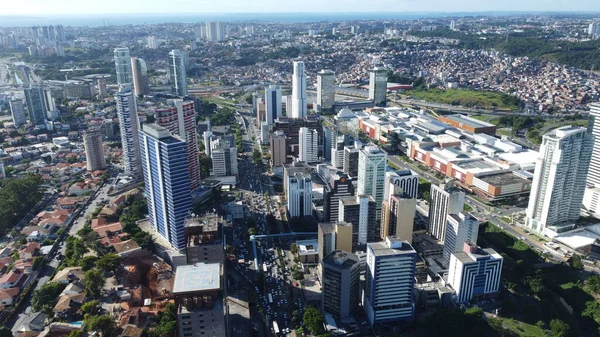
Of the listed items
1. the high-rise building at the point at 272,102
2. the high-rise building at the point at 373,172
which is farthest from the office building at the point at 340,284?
the high-rise building at the point at 272,102

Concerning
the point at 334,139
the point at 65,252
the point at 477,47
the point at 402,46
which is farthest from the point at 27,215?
the point at 477,47

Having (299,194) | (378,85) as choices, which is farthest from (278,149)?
(378,85)

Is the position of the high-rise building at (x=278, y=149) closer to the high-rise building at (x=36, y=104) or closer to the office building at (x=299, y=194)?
the office building at (x=299, y=194)

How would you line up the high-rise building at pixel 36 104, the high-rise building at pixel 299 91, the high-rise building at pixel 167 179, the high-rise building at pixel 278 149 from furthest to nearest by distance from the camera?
the high-rise building at pixel 36 104
the high-rise building at pixel 299 91
the high-rise building at pixel 278 149
the high-rise building at pixel 167 179

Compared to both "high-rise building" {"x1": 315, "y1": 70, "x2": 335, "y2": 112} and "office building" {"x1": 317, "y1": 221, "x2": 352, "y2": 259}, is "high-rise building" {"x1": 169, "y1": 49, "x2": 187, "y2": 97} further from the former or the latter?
"office building" {"x1": 317, "y1": 221, "x2": 352, "y2": 259}

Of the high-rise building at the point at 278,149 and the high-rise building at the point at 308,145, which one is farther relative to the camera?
the high-rise building at the point at 308,145

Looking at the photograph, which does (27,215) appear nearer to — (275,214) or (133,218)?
(133,218)

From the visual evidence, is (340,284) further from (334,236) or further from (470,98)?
(470,98)
